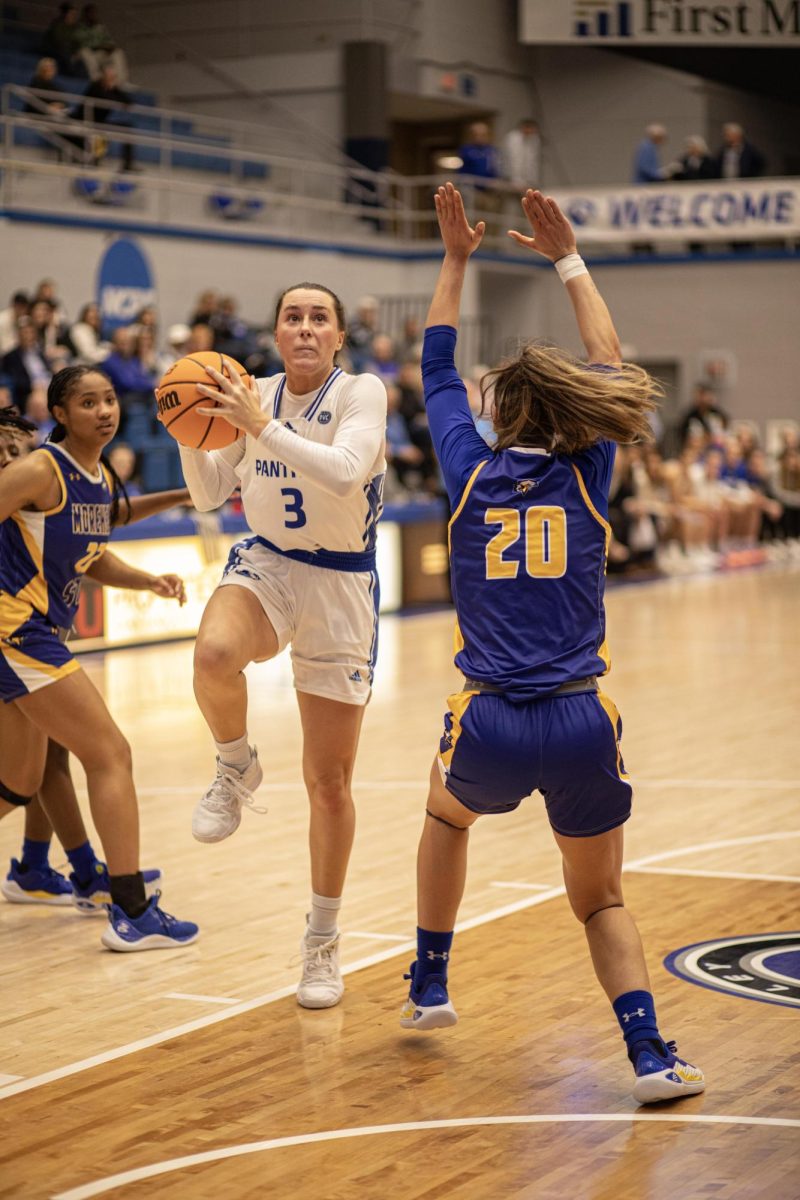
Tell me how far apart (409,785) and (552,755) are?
441 centimetres

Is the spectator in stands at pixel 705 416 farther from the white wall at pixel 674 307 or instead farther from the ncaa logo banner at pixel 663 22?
the ncaa logo banner at pixel 663 22

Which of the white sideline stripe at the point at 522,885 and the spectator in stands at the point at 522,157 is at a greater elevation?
the spectator in stands at the point at 522,157

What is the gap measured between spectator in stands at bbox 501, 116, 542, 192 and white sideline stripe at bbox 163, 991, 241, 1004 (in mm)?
21194

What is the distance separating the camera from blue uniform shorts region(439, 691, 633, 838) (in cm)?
366

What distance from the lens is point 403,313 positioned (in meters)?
22.8

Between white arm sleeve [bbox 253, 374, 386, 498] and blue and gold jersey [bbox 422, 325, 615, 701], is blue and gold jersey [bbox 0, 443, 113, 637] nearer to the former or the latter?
white arm sleeve [bbox 253, 374, 386, 498]

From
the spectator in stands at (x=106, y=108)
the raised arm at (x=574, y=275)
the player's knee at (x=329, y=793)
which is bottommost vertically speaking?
the player's knee at (x=329, y=793)

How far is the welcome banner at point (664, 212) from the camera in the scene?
22875mm

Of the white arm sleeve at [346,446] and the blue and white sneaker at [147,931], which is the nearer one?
the white arm sleeve at [346,446]

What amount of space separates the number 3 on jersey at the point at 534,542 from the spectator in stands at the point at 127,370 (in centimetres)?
1099

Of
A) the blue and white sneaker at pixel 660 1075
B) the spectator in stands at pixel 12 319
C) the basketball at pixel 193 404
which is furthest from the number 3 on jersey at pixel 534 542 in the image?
the spectator in stands at pixel 12 319

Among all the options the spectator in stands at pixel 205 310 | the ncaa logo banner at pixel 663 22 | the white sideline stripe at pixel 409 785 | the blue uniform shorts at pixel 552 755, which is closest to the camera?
the blue uniform shorts at pixel 552 755

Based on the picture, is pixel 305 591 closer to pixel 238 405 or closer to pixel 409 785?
pixel 238 405

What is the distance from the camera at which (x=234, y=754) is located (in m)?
4.61
